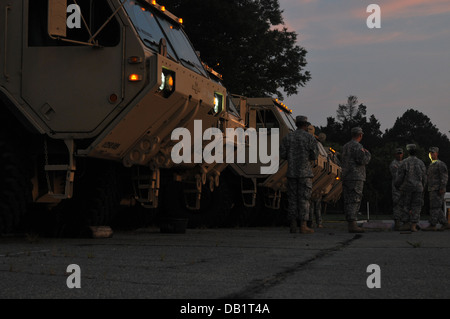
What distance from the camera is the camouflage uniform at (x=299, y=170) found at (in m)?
11.6

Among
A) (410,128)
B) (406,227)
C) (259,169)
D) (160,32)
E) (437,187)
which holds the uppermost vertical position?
(410,128)

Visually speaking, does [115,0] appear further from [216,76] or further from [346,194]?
[346,194]

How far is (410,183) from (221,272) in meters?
10.7

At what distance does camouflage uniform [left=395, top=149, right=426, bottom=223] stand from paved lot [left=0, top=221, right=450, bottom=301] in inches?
289

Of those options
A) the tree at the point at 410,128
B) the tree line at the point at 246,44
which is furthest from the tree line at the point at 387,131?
the tree line at the point at 246,44

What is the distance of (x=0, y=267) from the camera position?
5.22 m

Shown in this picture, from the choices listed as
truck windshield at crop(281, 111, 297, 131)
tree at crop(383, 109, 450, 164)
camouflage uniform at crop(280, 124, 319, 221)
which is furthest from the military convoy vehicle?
tree at crop(383, 109, 450, 164)

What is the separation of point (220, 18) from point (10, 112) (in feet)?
62.9

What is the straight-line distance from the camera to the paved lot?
4055 millimetres

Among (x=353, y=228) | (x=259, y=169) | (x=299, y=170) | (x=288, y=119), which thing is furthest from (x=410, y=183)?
(x=299, y=170)

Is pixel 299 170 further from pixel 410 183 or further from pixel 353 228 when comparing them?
pixel 410 183

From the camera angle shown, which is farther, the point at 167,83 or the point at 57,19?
the point at 167,83

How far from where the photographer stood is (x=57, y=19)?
7418 millimetres
